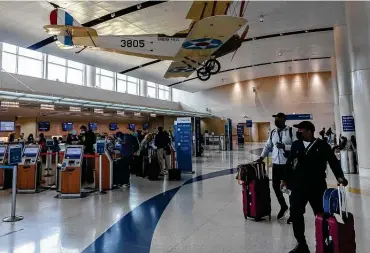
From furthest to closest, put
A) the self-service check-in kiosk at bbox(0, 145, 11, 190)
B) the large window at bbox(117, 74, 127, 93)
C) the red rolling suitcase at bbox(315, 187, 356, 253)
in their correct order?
the large window at bbox(117, 74, 127, 93) → the self-service check-in kiosk at bbox(0, 145, 11, 190) → the red rolling suitcase at bbox(315, 187, 356, 253)

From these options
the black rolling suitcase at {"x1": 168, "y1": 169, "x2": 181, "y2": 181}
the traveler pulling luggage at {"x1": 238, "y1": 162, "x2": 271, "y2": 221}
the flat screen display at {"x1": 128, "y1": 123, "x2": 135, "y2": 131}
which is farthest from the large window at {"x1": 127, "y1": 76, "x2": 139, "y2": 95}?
the traveler pulling luggage at {"x1": 238, "y1": 162, "x2": 271, "y2": 221}

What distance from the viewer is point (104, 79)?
1905 centimetres

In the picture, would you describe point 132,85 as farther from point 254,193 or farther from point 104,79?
point 254,193

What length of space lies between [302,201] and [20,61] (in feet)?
51.4

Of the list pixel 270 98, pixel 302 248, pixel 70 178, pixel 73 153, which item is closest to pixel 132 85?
pixel 270 98

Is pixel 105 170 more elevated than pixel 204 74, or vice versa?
pixel 204 74

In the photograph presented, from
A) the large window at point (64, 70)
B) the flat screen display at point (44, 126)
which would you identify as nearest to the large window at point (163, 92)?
the large window at point (64, 70)

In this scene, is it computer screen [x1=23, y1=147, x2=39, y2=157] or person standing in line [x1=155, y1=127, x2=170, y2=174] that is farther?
person standing in line [x1=155, y1=127, x2=170, y2=174]

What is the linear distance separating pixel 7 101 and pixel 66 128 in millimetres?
7574

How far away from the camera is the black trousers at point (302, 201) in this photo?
2.58 meters

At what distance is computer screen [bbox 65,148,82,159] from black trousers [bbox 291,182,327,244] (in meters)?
4.60

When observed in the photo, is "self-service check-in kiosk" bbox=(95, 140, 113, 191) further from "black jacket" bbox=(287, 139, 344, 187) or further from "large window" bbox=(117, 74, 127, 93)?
"large window" bbox=(117, 74, 127, 93)

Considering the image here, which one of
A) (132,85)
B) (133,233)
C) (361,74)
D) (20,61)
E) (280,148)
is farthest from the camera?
(132,85)

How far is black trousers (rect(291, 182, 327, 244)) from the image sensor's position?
2582 millimetres
